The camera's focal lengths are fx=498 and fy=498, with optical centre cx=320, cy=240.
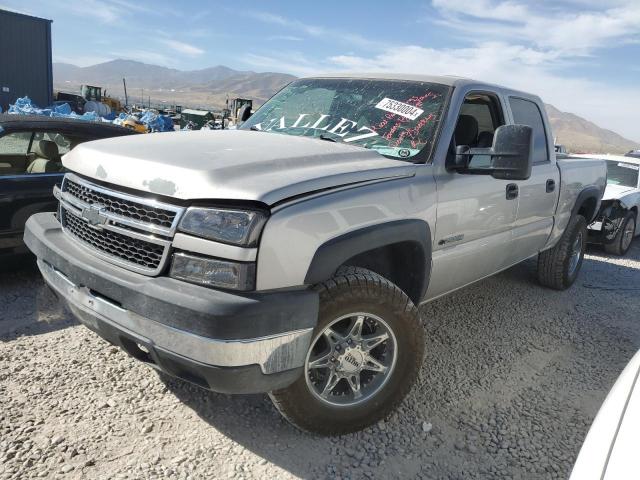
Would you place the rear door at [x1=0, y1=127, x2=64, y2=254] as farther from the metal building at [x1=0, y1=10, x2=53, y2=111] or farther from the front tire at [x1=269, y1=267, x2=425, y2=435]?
the metal building at [x1=0, y1=10, x2=53, y2=111]

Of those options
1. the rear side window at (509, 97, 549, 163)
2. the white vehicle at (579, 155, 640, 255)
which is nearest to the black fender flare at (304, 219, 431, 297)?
the rear side window at (509, 97, 549, 163)

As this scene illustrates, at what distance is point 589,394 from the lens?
3.20m

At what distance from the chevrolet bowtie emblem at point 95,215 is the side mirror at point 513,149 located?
2078 mm

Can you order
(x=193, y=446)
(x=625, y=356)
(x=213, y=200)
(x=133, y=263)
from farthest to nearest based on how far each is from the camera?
(x=625, y=356)
(x=193, y=446)
(x=133, y=263)
(x=213, y=200)

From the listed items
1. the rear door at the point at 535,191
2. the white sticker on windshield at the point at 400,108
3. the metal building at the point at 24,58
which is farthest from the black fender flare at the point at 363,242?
the metal building at the point at 24,58

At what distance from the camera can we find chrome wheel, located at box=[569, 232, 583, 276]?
204 inches

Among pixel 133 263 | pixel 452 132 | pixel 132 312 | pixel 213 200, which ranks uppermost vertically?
pixel 452 132

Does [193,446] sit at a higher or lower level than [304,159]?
lower

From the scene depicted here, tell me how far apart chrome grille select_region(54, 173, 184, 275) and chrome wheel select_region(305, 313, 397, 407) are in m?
0.84

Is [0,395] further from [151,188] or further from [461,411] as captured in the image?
[461,411]

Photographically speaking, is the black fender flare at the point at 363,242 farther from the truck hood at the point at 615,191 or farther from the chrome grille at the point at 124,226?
the truck hood at the point at 615,191

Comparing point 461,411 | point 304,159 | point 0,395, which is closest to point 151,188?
point 304,159

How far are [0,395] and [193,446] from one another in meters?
1.15

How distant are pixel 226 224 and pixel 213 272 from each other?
198mm
